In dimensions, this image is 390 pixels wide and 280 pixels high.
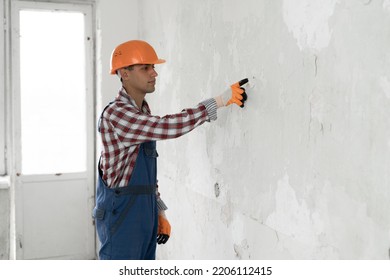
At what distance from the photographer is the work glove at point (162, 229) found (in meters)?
2.33

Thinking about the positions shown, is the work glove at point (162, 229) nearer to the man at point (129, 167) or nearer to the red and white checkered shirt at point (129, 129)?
the man at point (129, 167)

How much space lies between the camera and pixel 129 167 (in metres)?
2.07

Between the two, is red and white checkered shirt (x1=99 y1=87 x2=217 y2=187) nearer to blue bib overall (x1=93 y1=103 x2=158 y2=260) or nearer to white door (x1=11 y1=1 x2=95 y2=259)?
blue bib overall (x1=93 y1=103 x2=158 y2=260)

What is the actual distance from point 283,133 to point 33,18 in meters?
2.93

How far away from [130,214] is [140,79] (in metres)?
0.64

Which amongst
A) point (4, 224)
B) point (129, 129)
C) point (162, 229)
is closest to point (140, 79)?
point (129, 129)

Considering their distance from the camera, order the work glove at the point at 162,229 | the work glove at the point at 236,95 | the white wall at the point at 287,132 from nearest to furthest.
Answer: the white wall at the point at 287,132 → the work glove at the point at 236,95 → the work glove at the point at 162,229

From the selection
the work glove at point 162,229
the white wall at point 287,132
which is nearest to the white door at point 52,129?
the white wall at point 287,132

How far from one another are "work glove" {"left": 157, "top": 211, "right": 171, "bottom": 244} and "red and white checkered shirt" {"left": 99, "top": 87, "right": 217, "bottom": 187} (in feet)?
1.27

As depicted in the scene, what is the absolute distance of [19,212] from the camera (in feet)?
12.3

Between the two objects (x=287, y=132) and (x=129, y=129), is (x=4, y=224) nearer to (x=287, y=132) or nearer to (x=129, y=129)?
(x=129, y=129)

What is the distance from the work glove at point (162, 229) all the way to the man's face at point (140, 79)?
0.68 metres
